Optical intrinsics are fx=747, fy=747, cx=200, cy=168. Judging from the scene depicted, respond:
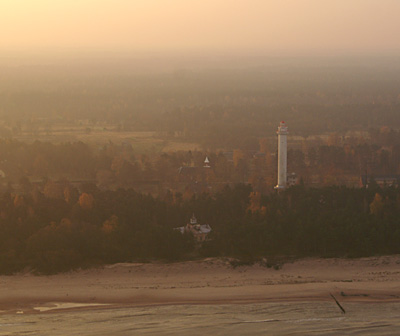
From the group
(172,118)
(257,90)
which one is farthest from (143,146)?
(257,90)

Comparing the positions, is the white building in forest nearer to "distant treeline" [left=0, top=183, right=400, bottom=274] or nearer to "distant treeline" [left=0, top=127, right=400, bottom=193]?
"distant treeline" [left=0, top=183, right=400, bottom=274]

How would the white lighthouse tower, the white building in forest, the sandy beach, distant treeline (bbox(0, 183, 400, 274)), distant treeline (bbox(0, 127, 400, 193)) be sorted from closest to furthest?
the sandy beach < distant treeline (bbox(0, 183, 400, 274)) < the white building in forest < the white lighthouse tower < distant treeline (bbox(0, 127, 400, 193))

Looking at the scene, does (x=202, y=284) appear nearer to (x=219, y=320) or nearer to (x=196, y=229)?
(x=219, y=320)

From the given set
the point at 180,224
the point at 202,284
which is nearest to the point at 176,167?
the point at 180,224

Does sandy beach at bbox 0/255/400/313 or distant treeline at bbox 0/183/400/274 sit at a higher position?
distant treeline at bbox 0/183/400/274

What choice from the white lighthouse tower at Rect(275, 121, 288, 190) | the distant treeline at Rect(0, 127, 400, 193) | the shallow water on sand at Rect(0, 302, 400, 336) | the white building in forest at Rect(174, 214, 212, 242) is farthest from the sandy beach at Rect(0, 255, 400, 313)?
the distant treeline at Rect(0, 127, 400, 193)

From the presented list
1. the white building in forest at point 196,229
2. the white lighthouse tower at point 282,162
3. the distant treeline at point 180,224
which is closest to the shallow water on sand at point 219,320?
the distant treeline at point 180,224
